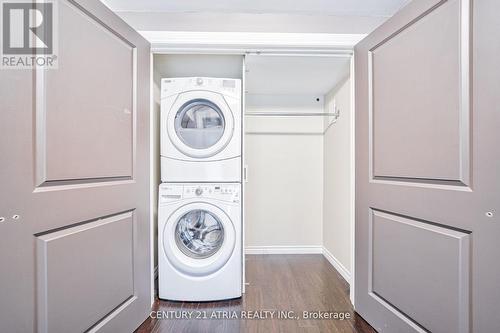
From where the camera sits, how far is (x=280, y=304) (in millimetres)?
1800

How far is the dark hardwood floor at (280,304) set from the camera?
61.0 inches

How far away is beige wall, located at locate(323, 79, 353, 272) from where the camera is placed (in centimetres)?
215

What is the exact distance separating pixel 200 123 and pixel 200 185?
0.49m

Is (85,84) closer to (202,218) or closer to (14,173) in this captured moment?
(14,173)

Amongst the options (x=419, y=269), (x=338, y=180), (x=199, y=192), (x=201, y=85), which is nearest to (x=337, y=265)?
(x=338, y=180)

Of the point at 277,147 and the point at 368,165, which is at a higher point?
the point at 277,147

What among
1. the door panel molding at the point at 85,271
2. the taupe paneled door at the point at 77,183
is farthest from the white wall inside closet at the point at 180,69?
the door panel molding at the point at 85,271

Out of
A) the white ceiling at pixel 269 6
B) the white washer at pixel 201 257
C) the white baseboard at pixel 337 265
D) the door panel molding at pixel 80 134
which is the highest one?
the white ceiling at pixel 269 6

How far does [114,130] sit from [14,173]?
20.0 inches

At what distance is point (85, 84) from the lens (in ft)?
3.70

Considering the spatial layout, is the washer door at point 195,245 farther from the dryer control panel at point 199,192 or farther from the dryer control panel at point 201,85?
the dryer control panel at point 201,85

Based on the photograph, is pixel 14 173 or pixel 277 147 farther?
pixel 277 147

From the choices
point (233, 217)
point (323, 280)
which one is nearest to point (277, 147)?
point (233, 217)

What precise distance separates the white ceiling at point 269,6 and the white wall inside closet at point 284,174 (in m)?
1.14
